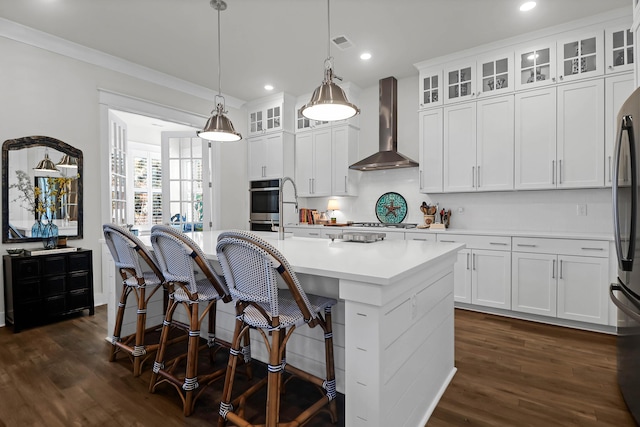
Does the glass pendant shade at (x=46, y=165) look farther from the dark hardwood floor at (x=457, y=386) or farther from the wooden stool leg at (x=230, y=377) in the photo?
the wooden stool leg at (x=230, y=377)

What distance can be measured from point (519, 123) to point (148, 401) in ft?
13.4

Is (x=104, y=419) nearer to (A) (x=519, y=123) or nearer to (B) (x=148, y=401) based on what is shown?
(B) (x=148, y=401)

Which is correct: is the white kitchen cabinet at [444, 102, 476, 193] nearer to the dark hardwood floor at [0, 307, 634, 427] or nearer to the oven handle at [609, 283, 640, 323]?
the dark hardwood floor at [0, 307, 634, 427]

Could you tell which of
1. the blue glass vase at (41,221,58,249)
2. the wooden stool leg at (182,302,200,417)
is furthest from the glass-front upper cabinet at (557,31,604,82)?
the blue glass vase at (41,221,58,249)

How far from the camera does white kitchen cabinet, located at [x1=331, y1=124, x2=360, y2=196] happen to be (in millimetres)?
4891

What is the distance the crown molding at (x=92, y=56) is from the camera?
334 centimetres

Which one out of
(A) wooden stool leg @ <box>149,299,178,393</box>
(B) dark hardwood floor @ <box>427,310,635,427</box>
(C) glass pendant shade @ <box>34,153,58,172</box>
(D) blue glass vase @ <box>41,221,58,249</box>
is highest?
(C) glass pendant shade @ <box>34,153,58,172</box>

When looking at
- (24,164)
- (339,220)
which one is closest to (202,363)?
(24,164)

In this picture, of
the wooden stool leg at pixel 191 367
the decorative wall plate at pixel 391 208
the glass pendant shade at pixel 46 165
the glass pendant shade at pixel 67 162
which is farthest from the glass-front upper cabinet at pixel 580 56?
the glass pendant shade at pixel 46 165

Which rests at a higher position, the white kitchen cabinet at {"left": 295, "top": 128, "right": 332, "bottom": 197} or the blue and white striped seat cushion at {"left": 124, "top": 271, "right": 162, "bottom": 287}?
the white kitchen cabinet at {"left": 295, "top": 128, "right": 332, "bottom": 197}

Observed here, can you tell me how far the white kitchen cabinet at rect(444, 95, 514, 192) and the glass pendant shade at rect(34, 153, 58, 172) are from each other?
4429 millimetres

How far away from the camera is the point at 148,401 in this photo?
1.98 meters

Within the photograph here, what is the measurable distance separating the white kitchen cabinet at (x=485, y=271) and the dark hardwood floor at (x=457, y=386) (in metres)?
0.55

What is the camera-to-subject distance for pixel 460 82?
3.96 metres
